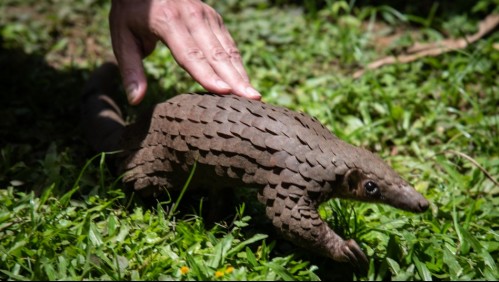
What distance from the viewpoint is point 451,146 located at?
3816mm

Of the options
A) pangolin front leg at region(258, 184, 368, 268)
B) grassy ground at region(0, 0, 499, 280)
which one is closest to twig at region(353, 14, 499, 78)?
grassy ground at region(0, 0, 499, 280)

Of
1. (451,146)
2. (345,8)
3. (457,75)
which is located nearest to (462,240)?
(451,146)

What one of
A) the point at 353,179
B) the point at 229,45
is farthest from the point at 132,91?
the point at 353,179

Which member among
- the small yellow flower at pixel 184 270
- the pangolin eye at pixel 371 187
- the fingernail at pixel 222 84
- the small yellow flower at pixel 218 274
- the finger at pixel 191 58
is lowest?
the small yellow flower at pixel 184 270

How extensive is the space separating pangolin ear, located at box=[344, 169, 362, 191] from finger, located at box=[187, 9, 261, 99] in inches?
24.1

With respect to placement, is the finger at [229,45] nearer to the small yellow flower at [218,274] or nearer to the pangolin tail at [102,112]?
the pangolin tail at [102,112]

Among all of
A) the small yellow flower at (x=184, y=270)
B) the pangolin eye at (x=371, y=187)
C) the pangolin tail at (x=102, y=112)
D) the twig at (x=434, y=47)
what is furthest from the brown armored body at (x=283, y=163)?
the twig at (x=434, y=47)

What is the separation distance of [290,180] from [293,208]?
12cm

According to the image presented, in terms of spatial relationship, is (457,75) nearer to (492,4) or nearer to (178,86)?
(492,4)

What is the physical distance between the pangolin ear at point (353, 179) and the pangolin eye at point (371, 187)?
33mm

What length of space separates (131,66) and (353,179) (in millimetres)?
1278

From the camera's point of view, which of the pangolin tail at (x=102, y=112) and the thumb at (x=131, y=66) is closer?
the thumb at (x=131, y=66)

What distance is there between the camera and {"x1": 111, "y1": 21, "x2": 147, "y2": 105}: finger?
113 inches

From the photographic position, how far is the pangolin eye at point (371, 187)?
252 cm
